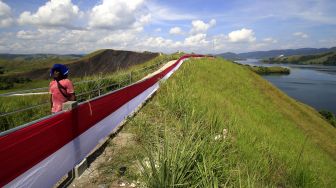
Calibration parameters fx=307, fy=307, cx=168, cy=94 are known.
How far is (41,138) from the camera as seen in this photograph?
4.44 metres

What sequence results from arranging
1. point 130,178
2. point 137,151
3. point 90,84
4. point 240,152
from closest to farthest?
point 130,178 < point 137,151 < point 240,152 < point 90,84

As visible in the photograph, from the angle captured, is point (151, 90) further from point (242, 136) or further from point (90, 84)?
point (242, 136)

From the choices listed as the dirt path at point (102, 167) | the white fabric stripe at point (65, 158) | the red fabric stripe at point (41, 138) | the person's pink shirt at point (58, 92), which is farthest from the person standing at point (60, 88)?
the dirt path at point (102, 167)

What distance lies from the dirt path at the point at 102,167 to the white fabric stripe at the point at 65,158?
260mm

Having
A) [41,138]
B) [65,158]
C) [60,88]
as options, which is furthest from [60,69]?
[41,138]

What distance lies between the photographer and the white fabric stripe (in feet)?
14.1

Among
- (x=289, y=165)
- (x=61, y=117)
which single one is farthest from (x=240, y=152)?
(x=61, y=117)

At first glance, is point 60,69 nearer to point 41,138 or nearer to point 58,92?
point 58,92

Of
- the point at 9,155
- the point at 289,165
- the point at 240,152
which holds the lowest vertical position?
the point at 289,165

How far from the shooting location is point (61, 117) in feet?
16.9

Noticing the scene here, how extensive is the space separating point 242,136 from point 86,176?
4.88 m

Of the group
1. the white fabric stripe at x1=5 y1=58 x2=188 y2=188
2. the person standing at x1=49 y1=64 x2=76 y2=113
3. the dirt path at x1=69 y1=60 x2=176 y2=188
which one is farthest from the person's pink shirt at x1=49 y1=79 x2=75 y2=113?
the dirt path at x1=69 y1=60 x2=176 y2=188

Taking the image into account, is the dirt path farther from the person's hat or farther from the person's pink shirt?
the person's hat

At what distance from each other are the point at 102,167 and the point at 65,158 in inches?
37.6
